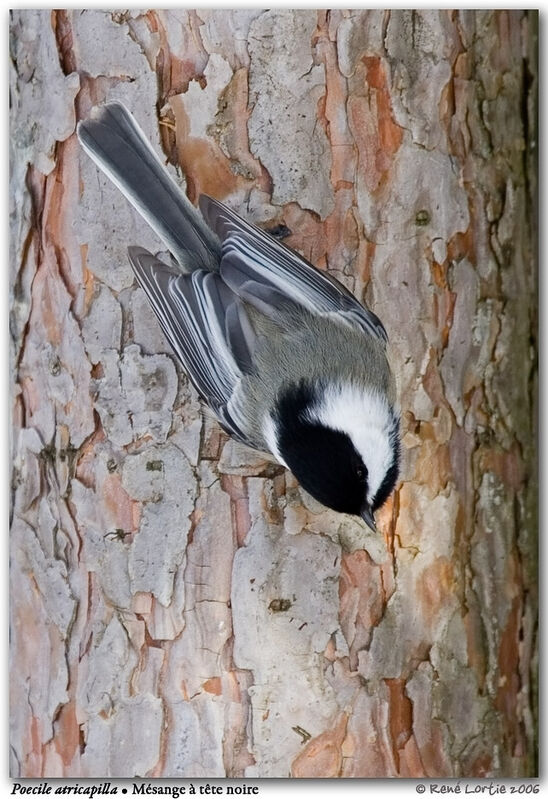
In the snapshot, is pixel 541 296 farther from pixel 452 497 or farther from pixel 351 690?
pixel 351 690

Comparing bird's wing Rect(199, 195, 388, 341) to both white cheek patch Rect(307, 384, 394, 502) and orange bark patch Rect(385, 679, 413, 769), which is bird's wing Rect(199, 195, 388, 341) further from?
orange bark patch Rect(385, 679, 413, 769)

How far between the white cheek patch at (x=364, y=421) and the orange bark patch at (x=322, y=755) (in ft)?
1.19

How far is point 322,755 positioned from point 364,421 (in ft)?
1.53

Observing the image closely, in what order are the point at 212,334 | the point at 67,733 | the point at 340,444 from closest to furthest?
→ the point at 340,444, the point at 212,334, the point at 67,733

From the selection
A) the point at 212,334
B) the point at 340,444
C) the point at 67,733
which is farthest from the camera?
the point at 67,733

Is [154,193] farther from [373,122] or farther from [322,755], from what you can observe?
[322,755]

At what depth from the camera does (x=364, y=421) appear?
1127mm

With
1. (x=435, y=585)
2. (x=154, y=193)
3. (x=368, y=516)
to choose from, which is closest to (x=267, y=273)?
(x=154, y=193)

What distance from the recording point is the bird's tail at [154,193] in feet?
3.96

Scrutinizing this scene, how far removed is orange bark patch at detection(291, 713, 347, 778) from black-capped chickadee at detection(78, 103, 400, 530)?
36cm

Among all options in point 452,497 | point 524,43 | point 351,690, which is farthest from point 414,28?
point 351,690

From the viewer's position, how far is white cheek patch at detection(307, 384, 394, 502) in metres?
1.10

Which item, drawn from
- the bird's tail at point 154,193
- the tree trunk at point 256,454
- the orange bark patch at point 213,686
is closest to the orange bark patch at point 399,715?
the tree trunk at point 256,454

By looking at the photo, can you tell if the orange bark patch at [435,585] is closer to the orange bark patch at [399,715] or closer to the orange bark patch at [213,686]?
the orange bark patch at [399,715]
